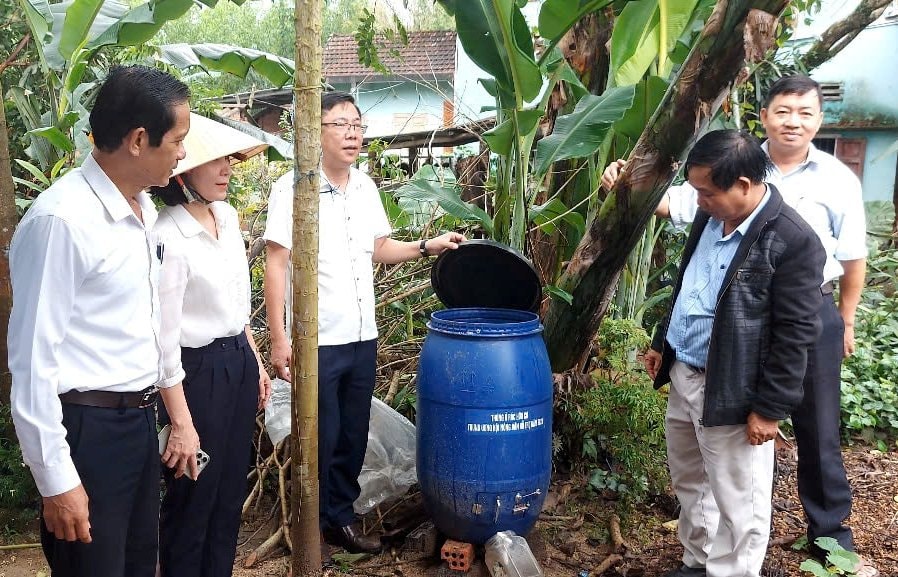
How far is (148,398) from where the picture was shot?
180 centimetres

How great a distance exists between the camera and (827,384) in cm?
286

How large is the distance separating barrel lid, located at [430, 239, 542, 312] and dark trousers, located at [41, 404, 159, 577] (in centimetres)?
157

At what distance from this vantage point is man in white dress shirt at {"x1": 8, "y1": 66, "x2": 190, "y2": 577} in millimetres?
1524

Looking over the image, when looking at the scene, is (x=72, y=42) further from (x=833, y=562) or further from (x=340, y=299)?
(x=833, y=562)

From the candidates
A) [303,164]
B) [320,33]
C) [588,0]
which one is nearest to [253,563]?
[303,164]

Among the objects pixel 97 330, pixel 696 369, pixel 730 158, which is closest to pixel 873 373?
pixel 696 369

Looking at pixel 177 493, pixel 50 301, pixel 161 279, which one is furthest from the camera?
pixel 177 493

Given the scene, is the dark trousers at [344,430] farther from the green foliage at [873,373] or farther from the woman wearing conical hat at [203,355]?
the green foliage at [873,373]

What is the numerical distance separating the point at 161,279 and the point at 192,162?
339 mm

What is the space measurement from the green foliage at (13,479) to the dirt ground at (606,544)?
16 cm

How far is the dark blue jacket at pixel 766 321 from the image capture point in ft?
7.69

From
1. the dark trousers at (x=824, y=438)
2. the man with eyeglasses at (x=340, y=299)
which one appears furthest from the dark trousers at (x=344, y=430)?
the dark trousers at (x=824, y=438)

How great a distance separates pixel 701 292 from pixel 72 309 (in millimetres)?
1956

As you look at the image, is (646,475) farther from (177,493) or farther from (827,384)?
(177,493)
